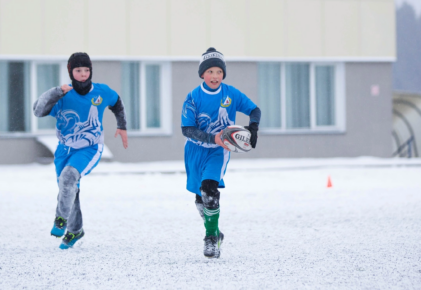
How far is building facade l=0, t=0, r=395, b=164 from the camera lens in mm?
18797

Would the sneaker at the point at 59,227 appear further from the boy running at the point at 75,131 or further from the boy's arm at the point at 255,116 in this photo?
the boy's arm at the point at 255,116

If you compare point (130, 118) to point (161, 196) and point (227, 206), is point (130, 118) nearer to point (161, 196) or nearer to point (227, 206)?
point (161, 196)

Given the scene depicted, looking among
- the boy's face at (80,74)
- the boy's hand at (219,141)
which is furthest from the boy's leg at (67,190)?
the boy's hand at (219,141)

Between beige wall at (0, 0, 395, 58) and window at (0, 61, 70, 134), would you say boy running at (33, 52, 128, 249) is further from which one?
window at (0, 61, 70, 134)

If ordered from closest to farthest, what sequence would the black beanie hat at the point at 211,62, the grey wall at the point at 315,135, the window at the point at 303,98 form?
the black beanie hat at the point at 211,62 < the grey wall at the point at 315,135 < the window at the point at 303,98

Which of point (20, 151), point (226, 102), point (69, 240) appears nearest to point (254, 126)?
point (226, 102)

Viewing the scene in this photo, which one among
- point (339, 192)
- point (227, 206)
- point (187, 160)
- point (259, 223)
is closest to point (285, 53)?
point (339, 192)

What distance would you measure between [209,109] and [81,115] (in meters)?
1.25

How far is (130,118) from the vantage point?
19.9 meters

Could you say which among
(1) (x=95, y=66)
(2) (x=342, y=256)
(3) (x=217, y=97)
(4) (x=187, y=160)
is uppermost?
(1) (x=95, y=66)

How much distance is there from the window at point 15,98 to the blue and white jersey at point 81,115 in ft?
43.3

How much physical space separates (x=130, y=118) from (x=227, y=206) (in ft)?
33.7

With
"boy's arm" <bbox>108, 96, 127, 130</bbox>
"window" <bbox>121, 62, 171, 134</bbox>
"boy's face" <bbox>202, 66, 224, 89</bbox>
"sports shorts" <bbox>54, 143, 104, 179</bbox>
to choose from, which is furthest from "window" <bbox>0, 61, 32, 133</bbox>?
"boy's face" <bbox>202, 66, 224, 89</bbox>

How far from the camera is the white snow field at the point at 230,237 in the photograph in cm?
511
